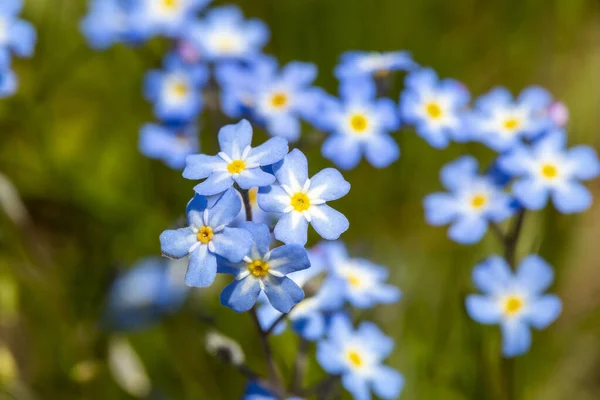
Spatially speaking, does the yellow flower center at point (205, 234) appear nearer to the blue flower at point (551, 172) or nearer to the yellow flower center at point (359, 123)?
the yellow flower center at point (359, 123)

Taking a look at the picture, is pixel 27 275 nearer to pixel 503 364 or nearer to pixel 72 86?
pixel 72 86

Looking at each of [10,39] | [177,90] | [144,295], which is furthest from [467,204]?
[10,39]

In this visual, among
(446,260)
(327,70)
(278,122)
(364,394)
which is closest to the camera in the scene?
(364,394)

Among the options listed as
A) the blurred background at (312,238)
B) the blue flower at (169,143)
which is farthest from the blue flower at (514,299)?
the blue flower at (169,143)

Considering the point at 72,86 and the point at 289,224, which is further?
the point at 72,86

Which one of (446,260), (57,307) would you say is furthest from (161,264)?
(446,260)

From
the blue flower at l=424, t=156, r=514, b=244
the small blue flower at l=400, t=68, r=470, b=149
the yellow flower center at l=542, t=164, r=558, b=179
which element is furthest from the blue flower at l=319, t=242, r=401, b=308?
the yellow flower center at l=542, t=164, r=558, b=179

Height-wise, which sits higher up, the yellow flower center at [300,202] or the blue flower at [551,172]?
the blue flower at [551,172]

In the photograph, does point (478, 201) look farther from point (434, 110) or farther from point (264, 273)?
point (264, 273)
